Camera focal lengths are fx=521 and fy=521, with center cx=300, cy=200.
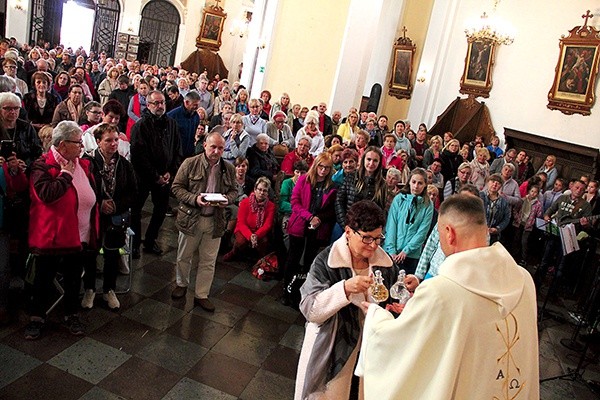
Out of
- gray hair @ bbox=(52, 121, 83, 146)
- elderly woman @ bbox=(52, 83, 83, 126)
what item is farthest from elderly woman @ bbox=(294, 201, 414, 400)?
elderly woman @ bbox=(52, 83, 83, 126)

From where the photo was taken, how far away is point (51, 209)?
11.9ft

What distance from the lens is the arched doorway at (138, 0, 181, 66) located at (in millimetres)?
23047

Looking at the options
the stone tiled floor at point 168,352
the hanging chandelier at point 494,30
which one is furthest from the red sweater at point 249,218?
the hanging chandelier at point 494,30

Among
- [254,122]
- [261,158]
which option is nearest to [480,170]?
[254,122]

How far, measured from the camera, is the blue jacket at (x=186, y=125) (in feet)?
21.9

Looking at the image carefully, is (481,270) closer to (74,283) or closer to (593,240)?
A: (74,283)

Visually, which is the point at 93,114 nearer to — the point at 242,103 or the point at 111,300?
the point at 111,300

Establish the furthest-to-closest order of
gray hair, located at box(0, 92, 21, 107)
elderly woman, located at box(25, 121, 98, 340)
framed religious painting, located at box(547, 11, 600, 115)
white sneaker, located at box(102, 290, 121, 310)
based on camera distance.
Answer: framed religious painting, located at box(547, 11, 600, 115)
white sneaker, located at box(102, 290, 121, 310)
gray hair, located at box(0, 92, 21, 107)
elderly woman, located at box(25, 121, 98, 340)

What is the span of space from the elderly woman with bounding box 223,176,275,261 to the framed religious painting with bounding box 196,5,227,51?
1940cm

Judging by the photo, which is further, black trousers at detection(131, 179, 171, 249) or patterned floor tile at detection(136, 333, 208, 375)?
black trousers at detection(131, 179, 171, 249)

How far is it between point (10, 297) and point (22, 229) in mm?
754

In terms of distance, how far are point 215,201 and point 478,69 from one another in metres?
12.7

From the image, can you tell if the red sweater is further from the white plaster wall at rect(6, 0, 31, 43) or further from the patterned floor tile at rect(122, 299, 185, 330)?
the white plaster wall at rect(6, 0, 31, 43)

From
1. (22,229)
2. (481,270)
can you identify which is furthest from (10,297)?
(481,270)
